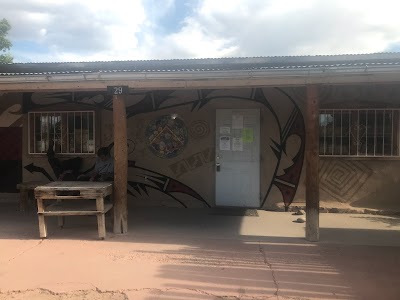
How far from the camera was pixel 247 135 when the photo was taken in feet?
26.5

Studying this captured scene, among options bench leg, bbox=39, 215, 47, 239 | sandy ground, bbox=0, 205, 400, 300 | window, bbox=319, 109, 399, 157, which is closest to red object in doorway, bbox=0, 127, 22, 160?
sandy ground, bbox=0, 205, 400, 300

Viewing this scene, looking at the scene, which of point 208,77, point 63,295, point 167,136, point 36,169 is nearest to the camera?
point 63,295

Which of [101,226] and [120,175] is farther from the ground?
[120,175]

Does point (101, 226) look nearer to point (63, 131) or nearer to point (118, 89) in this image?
point (118, 89)

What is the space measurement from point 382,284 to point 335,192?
12.5 feet

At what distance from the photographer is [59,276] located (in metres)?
4.48

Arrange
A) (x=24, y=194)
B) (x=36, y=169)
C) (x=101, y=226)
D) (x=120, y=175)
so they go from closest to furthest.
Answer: (x=101, y=226) → (x=120, y=175) → (x=24, y=194) → (x=36, y=169)

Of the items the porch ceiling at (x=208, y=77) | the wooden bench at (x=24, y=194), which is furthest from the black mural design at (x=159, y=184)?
the porch ceiling at (x=208, y=77)

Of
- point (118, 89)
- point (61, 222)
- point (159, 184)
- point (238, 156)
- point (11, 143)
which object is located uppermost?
point (118, 89)

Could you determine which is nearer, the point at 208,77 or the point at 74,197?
the point at 208,77

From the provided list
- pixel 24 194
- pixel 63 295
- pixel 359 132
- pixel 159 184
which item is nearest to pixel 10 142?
pixel 24 194

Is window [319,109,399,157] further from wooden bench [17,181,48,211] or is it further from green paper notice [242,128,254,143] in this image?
wooden bench [17,181,48,211]

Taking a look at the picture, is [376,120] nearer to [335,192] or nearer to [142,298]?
[335,192]

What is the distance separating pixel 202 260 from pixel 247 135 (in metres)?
3.65
